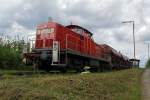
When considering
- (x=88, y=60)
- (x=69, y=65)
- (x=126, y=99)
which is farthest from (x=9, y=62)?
(x=126, y=99)

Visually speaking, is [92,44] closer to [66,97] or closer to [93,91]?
[93,91]

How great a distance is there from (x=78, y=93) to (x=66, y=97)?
132 centimetres

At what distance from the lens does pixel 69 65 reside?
963 inches

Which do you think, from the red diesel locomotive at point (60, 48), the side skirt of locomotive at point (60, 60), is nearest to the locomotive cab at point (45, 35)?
the red diesel locomotive at point (60, 48)

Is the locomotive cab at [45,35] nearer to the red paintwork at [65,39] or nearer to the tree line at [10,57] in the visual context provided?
the red paintwork at [65,39]

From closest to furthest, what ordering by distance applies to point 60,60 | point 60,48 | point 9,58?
point 60,60 < point 60,48 < point 9,58

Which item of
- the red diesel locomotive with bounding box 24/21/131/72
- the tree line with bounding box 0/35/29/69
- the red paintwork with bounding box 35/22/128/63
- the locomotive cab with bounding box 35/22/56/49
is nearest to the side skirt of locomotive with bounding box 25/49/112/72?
the red diesel locomotive with bounding box 24/21/131/72

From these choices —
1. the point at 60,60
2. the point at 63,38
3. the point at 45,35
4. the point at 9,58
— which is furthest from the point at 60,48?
the point at 9,58

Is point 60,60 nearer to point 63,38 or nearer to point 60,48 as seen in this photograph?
point 60,48

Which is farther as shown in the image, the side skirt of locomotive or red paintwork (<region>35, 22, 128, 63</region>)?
red paintwork (<region>35, 22, 128, 63</region>)

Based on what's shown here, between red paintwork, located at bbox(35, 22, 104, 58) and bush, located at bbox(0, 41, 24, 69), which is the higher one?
red paintwork, located at bbox(35, 22, 104, 58)

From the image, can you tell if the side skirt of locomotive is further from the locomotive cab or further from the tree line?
the tree line

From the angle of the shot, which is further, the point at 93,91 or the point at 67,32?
the point at 67,32

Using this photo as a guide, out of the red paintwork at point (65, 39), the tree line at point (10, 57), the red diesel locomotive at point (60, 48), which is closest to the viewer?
the red diesel locomotive at point (60, 48)
